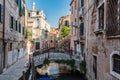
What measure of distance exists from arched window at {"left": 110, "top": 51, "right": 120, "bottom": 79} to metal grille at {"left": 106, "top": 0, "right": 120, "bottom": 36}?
89 centimetres

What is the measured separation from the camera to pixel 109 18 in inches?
382

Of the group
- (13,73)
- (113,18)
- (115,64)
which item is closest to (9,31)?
(13,73)

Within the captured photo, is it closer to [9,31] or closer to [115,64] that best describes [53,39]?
[9,31]

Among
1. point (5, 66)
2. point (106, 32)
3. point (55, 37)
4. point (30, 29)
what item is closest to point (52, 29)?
point (55, 37)

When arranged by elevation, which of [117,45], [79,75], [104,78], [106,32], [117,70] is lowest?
[79,75]

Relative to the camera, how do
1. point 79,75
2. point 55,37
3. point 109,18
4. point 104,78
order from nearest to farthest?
point 109,18 < point 104,78 < point 79,75 < point 55,37

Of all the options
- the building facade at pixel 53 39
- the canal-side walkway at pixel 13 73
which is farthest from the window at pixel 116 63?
the building facade at pixel 53 39

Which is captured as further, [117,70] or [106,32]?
[106,32]

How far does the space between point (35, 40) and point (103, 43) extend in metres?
33.8

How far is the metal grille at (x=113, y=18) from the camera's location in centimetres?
855

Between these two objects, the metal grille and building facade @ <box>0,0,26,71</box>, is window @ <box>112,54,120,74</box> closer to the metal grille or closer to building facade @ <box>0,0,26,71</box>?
the metal grille

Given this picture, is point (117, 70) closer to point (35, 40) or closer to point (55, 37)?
point (35, 40)

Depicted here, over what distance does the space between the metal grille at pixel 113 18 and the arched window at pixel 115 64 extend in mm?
895

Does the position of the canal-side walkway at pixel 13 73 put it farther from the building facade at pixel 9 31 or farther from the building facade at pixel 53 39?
the building facade at pixel 53 39
